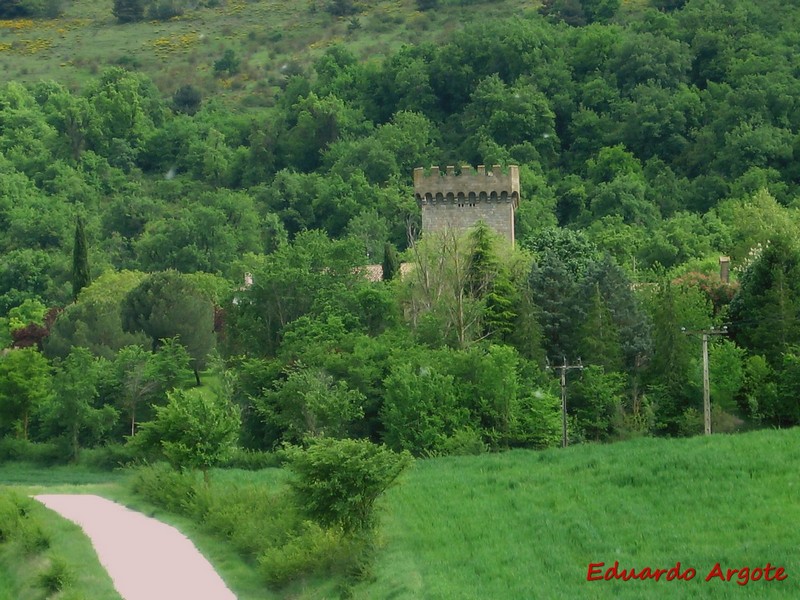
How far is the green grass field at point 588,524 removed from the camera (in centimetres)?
3103

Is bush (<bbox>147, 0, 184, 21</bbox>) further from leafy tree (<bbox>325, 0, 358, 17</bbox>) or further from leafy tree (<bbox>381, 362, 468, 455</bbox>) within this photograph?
leafy tree (<bbox>381, 362, 468, 455</bbox>)

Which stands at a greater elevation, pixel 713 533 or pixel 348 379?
pixel 713 533

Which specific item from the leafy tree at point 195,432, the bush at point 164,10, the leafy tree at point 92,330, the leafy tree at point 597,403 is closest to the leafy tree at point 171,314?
the leafy tree at point 92,330

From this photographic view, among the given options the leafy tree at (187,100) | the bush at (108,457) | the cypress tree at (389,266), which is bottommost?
the leafy tree at (187,100)

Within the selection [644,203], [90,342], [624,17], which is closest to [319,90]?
[624,17]

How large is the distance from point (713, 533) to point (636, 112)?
3152 inches

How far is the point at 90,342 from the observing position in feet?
244

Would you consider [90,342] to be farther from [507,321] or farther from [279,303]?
[507,321]

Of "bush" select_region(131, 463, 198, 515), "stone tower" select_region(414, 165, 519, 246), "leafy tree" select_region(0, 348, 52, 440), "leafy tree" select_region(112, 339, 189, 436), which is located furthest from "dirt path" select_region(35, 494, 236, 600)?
"stone tower" select_region(414, 165, 519, 246)

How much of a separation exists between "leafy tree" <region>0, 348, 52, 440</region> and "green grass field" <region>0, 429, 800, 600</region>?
2391 centimetres

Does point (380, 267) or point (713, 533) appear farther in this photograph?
point (380, 267)

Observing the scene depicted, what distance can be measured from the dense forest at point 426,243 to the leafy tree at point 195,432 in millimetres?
6538

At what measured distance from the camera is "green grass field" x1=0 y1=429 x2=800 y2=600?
102ft

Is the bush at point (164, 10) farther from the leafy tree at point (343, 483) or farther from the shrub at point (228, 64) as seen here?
the leafy tree at point (343, 483)
